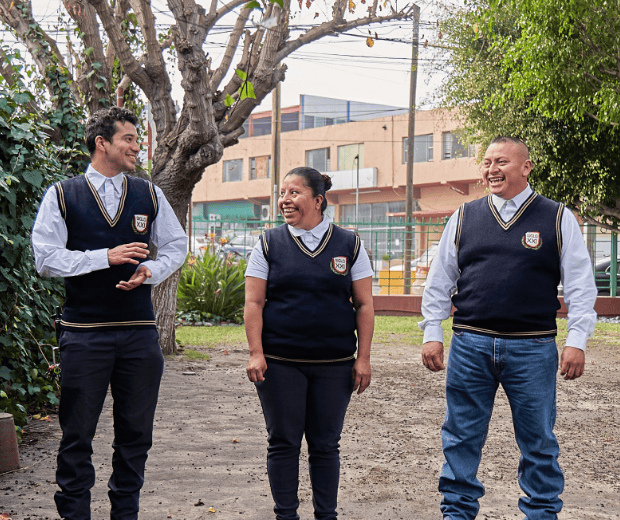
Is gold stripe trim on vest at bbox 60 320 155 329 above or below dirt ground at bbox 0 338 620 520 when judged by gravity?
above

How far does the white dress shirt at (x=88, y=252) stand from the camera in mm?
3443

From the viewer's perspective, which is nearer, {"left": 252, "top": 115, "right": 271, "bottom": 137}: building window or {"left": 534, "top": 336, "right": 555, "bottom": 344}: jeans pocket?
{"left": 534, "top": 336, "right": 555, "bottom": 344}: jeans pocket

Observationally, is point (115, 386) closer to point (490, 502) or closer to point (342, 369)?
point (342, 369)

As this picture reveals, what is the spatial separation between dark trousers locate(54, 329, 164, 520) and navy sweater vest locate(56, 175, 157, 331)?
0.07 m

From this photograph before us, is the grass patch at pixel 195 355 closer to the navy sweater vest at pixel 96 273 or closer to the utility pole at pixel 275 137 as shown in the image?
the navy sweater vest at pixel 96 273

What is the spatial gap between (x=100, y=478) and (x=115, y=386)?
157 cm

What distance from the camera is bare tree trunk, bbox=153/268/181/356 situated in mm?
10211

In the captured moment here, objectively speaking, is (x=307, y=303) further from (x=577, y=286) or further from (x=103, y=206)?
(x=577, y=286)

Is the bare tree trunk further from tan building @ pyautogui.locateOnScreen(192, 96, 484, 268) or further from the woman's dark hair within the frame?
tan building @ pyautogui.locateOnScreen(192, 96, 484, 268)

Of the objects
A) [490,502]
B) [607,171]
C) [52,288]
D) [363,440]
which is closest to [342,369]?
[490,502]

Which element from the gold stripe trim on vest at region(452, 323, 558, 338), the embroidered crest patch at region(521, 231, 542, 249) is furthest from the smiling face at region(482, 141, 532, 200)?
the gold stripe trim on vest at region(452, 323, 558, 338)

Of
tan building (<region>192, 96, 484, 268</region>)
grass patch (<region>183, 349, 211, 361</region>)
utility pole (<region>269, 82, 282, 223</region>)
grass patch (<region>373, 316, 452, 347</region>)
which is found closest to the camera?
grass patch (<region>183, 349, 211, 361</region>)

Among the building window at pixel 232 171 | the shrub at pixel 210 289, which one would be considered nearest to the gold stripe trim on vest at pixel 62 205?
the shrub at pixel 210 289

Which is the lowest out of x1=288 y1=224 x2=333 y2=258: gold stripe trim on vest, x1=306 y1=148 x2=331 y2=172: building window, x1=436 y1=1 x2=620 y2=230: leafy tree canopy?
x1=288 y1=224 x2=333 y2=258: gold stripe trim on vest
